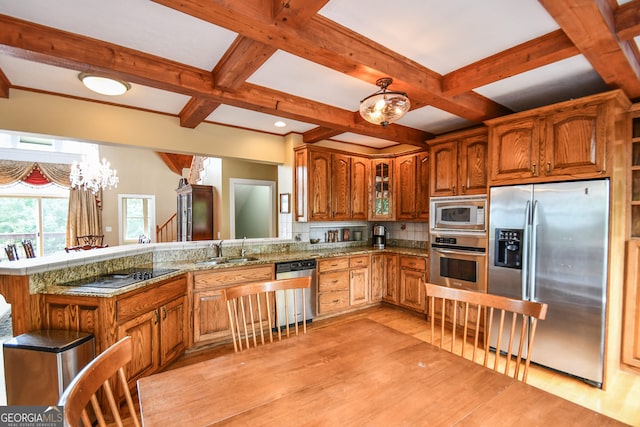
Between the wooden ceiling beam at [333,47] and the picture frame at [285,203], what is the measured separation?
7.15 ft

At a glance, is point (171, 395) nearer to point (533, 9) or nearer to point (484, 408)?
point (484, 408)

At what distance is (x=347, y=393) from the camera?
1010 millimetres

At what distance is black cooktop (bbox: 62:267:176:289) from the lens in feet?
6.81

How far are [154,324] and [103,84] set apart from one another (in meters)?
1.97

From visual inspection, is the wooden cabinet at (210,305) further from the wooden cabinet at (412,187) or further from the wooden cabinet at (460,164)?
the wooden cabinet at (460,164)

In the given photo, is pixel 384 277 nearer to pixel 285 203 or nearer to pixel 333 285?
pixel 333 285

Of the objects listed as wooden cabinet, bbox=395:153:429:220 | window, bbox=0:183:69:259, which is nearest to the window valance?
window, bbox=0:183:69:259

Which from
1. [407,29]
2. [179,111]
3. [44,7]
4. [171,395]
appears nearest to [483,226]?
[407,29]

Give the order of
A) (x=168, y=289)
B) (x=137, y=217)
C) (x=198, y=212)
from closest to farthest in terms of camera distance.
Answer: (x=168, y=289)
(x=198, y=212)
(x=137, y=217)

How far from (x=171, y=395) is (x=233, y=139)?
10.2 ft

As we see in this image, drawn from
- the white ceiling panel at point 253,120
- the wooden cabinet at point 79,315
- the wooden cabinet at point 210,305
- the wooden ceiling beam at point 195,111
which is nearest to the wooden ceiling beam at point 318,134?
the white ceiling panel at point 253,120

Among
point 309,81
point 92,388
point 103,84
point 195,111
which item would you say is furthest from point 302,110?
point 92,388

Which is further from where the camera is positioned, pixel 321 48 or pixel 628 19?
pixel 321 48

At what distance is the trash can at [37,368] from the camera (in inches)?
65.2
